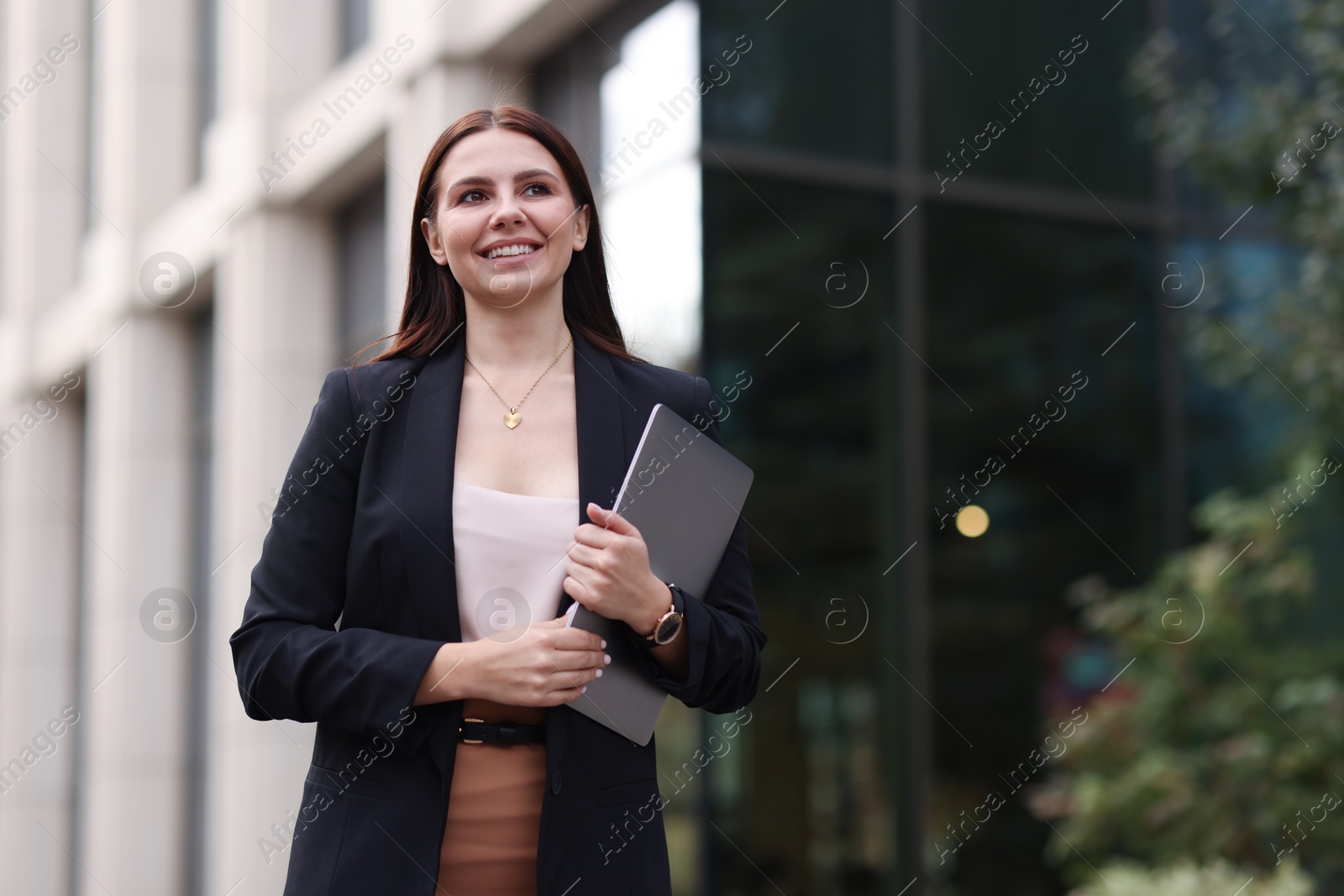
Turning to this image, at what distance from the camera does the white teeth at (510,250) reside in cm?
192

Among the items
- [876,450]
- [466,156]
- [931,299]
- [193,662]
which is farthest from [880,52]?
[193,662]

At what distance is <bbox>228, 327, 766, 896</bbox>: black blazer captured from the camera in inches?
70.1

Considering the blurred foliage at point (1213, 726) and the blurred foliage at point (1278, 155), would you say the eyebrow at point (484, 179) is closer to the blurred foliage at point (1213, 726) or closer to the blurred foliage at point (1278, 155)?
the blurred foliage at point (1278, 155)

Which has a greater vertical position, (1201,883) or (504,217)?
(504,217)

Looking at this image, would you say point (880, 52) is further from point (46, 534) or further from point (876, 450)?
point (46, 534)

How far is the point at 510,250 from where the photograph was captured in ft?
6.31

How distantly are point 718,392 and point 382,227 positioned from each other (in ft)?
9.51

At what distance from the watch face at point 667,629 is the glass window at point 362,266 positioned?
6.81 m

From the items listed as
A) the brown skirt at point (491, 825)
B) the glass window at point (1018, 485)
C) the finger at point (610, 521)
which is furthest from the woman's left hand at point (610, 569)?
the glass window at point (1018, 485)

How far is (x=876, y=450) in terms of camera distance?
7.44 meters

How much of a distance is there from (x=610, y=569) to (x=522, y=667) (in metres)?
0.15

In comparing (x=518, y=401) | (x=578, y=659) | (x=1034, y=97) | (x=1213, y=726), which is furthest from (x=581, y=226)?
(x=1034, y=97)

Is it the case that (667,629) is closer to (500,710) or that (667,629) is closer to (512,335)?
(500,710)

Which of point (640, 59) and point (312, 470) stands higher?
point (640, 59)
